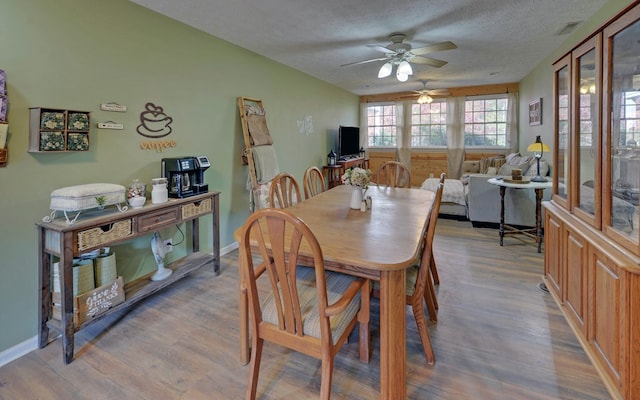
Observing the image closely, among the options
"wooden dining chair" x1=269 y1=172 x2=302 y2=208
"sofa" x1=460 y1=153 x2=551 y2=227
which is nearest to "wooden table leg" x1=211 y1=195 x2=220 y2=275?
"wooden dining chair" x1=269 y1=172 x2=302 y2=208

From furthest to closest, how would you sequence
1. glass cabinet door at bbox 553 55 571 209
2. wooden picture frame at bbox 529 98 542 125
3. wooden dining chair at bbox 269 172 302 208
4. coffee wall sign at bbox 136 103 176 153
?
wooden picture frame at bbox 529 98 542 125
coffee wall sign at bbox 136 103 176 153
wooden dining chair at bbox 269 172 302 208
glass cabinet door at bbox 553 55 571 209

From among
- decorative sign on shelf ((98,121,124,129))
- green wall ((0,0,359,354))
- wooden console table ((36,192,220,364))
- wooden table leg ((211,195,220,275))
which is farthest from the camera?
wooden table leg ((211,195,220,275))

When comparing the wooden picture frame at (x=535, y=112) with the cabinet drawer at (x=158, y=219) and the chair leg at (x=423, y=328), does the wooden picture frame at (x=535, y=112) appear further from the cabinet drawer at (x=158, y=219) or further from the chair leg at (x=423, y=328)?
the cabinet drawer at (x=158, y=219)

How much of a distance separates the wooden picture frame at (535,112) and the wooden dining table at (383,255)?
4212 millimetres

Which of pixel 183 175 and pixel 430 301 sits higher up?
pixel 183 175

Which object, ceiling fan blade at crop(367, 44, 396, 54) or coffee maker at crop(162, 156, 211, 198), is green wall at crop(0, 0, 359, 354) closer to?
coffee maker at crop(162, 156, 211, 198)

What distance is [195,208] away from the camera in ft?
9.54

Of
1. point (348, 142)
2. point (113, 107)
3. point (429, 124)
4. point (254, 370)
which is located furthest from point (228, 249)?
point (429, 124)

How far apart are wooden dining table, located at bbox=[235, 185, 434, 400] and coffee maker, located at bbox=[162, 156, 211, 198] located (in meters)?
1.10

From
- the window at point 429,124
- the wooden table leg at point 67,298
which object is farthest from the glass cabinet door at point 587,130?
the window at point 429,124

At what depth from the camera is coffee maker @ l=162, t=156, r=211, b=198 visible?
111 inches

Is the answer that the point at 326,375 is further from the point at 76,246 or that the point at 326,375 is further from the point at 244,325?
the point at 76,246

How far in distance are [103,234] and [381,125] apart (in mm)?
7429

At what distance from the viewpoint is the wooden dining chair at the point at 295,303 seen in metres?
1.33
